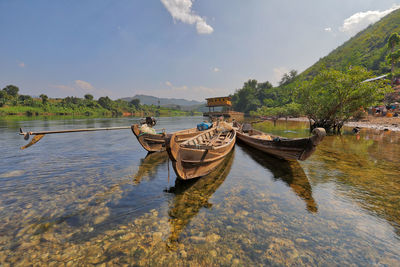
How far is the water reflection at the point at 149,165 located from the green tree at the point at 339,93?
2164 centimetres

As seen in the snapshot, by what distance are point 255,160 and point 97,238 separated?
393 inches

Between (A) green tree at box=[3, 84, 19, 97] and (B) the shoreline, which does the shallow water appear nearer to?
(B) the shoreline

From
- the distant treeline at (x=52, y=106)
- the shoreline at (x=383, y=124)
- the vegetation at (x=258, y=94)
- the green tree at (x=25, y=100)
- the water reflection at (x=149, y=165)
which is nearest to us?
the water reflection at (x=149, y=165)

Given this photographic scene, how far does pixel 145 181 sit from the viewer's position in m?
7.71

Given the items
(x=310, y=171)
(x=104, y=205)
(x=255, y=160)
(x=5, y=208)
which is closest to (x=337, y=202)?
(x=310, y=171)

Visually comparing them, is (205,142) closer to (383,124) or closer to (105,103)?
(383,124)

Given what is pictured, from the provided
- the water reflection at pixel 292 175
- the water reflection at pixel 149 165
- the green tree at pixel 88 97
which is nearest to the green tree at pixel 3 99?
the green tree at pixel 88 97

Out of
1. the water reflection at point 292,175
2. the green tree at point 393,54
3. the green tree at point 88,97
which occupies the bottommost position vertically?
the water reflection at point 292,175

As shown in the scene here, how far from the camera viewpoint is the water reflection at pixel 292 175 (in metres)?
5.98

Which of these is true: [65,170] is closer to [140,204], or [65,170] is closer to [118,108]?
[140,204]

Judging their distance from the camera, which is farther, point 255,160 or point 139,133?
point 139,133

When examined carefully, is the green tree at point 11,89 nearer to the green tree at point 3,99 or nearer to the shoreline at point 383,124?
the green tree at point 3,99

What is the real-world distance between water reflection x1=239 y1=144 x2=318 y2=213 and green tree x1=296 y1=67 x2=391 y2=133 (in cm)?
1502

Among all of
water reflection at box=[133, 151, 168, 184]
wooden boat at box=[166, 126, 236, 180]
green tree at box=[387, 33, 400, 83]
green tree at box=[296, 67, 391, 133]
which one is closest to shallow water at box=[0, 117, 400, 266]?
water reflection at box=[133, 151, 168, 184]
